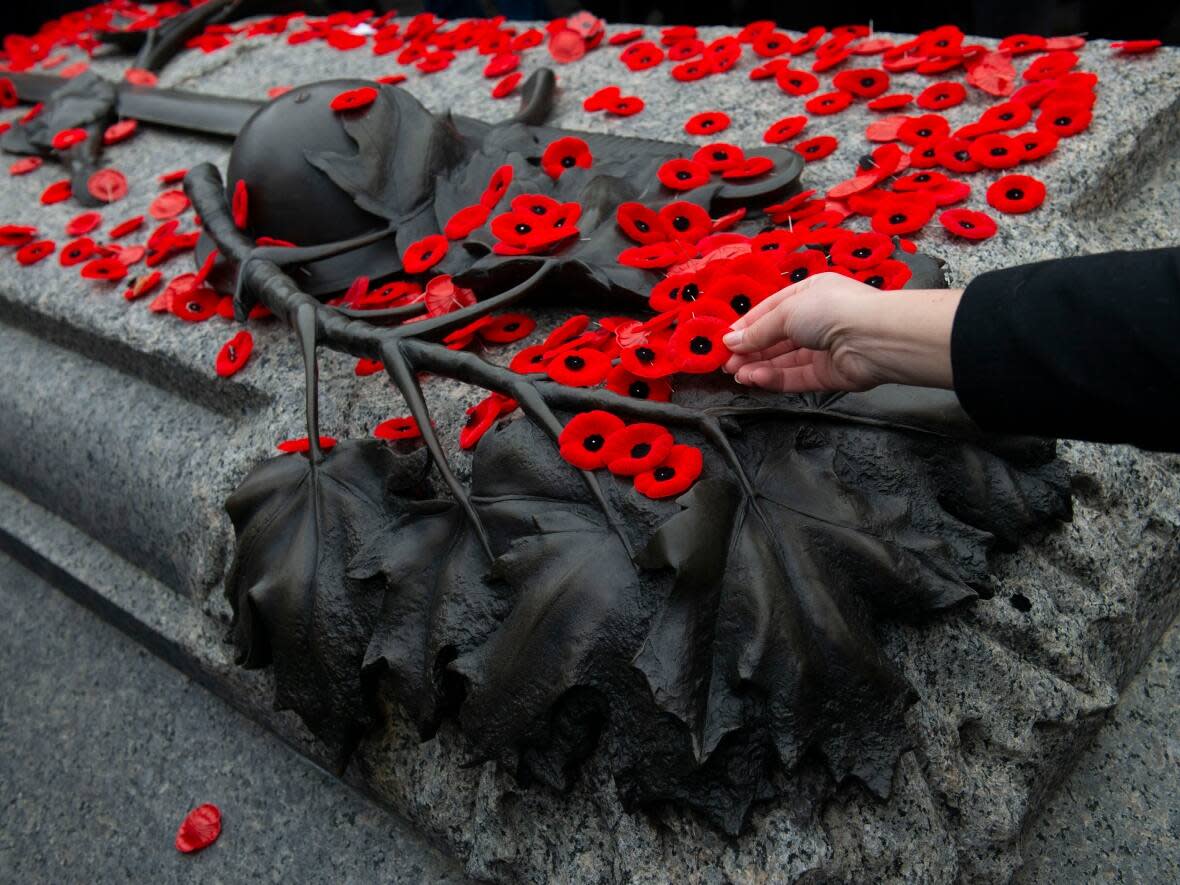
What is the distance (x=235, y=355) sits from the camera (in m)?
2.24

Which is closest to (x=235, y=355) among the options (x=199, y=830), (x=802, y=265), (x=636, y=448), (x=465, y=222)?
(x=465, y=222)

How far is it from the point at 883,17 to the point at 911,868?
392cm

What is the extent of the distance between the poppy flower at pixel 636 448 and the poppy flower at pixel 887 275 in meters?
0.46

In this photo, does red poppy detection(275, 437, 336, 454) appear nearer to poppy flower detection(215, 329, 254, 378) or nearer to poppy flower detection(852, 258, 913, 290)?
poppy flower detection(215, 329, 254, 378)

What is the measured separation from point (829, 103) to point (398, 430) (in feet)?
4.46

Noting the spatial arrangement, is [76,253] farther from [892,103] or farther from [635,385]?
[892,103]

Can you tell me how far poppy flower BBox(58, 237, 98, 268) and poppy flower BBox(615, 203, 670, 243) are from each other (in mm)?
1584

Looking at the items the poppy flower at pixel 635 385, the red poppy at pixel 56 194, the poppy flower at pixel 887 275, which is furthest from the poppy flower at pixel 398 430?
the red poppy at pixel 56 194

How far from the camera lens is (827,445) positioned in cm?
152

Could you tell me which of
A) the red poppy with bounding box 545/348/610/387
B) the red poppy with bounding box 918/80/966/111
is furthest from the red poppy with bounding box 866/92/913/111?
the red poppy with bounding box 545/348/610/387

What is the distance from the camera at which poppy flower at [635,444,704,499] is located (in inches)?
57.5

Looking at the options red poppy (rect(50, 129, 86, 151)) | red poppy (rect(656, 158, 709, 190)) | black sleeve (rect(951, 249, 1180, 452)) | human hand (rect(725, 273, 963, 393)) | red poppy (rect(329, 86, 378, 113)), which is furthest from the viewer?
red poppy (rect(50, 129, 86, 151))

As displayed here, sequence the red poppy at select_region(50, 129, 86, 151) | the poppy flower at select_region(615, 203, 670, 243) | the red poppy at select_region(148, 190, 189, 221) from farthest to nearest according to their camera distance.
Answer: the red poppy at select_region(50, 129, 86, 151) → the red poppy at select_region(148, 190, 189, 221) → the poppy flower at select_region(615, 203, 670, 243)

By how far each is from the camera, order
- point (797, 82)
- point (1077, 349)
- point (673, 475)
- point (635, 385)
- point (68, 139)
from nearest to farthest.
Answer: point (1077, 349), point (673, 475), point (635, 385), point (797, 82), point (68, 139)
